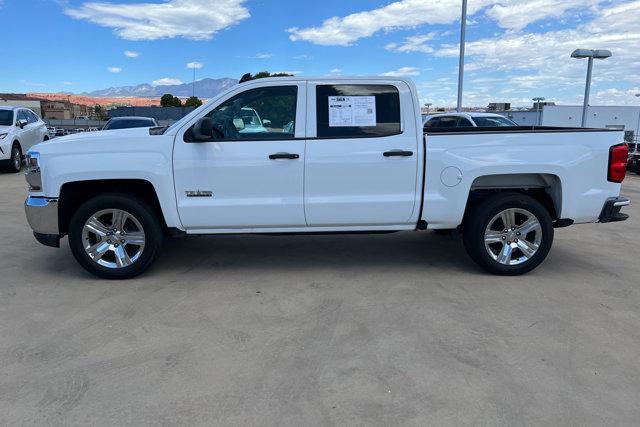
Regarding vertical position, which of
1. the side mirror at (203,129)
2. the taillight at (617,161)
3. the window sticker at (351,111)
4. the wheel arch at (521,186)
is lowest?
the wheel arch at (521,186)

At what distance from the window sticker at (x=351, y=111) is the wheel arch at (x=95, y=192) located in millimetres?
1886

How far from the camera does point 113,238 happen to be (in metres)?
5.07

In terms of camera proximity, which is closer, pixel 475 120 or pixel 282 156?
pixel 282 156

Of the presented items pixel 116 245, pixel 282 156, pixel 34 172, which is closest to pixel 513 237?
pixel 282 156

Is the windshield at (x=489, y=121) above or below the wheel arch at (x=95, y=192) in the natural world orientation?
above

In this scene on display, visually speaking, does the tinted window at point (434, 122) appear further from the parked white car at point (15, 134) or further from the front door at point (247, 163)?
the parked white car at point (15, 134)

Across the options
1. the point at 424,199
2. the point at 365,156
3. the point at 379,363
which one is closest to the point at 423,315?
the point at 379,363

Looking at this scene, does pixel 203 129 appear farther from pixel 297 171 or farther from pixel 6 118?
pixel 6 118

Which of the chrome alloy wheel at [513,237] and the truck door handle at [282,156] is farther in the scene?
the chrome alloy wheel at [513,237]

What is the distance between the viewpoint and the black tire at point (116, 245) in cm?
495

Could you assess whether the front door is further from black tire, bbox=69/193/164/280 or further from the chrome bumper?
the chrome bumper

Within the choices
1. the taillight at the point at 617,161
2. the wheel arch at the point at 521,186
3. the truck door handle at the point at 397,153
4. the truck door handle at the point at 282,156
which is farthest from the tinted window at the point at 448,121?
the truck door handle at the point at 282,156

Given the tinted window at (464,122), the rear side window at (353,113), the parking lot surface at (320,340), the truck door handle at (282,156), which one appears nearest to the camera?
the parking lot surface at (320,340)

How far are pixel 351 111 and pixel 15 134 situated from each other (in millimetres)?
12553
